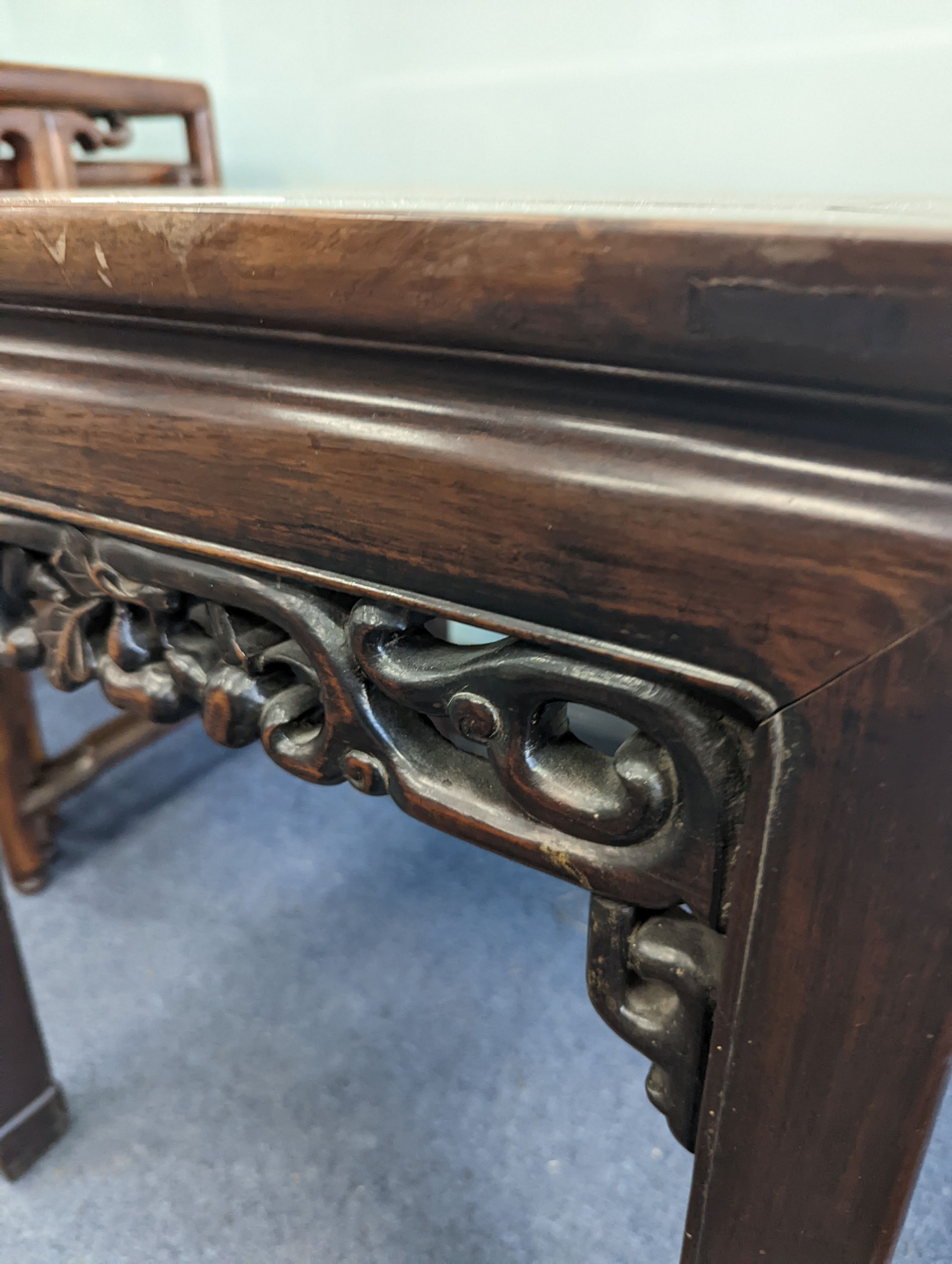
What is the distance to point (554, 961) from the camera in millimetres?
847

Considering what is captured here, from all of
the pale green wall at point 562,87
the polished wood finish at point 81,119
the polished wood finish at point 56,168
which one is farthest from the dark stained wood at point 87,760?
the pale green wall at point 562,87

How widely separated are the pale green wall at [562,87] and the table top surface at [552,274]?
36 centimetres

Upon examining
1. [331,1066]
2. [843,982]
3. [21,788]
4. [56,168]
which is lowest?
[331,1066]

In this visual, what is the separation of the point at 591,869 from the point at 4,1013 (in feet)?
1.84

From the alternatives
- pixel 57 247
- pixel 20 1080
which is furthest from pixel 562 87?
pixel 20 1080

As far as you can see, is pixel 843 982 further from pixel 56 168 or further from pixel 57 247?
pixel 56 168

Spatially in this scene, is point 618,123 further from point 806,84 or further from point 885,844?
point 885,844

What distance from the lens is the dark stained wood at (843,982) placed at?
0.20 m

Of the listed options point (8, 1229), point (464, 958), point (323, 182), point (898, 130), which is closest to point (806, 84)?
point (898, 130)

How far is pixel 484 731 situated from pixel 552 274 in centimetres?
14

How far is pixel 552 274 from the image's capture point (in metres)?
0.20

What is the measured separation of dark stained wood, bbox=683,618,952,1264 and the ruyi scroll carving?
23 millimetres

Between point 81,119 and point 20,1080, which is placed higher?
point 81,119

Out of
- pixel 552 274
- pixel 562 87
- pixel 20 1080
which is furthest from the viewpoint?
pixel 562 87
